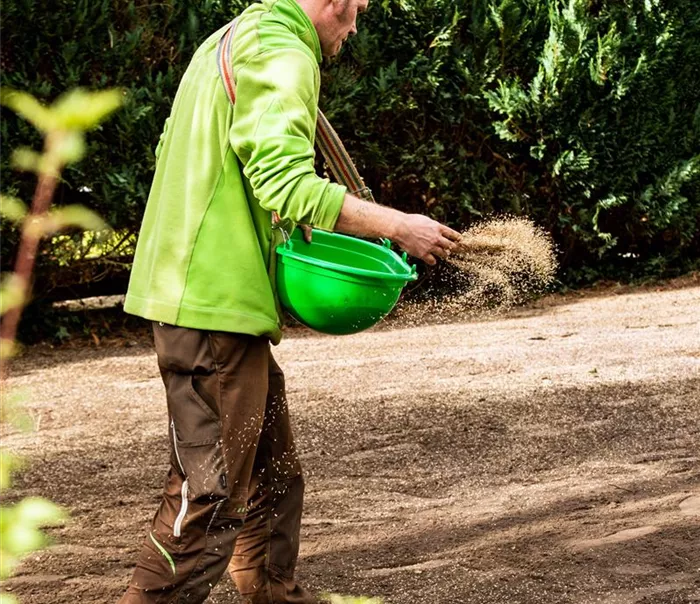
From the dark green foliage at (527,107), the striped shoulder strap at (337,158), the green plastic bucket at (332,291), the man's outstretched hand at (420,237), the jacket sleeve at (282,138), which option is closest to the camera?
the jacket sleeve at (282,138)

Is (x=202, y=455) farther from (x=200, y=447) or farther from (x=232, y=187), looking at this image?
(x=232, y=187)

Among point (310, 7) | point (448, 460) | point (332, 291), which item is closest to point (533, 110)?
point (448, 460)

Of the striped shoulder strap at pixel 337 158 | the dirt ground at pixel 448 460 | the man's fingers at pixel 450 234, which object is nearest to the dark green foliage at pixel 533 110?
the dirt ground at pixel 448 460

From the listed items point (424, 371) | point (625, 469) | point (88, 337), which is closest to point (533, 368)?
point (424, 371)

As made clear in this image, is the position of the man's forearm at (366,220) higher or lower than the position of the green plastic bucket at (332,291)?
higher

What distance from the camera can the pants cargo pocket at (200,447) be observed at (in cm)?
258

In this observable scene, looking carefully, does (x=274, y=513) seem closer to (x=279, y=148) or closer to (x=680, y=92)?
(x=279, y=148)

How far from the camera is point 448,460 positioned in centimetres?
480

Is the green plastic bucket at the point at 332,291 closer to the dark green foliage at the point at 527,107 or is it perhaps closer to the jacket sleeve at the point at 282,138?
the jacket sleeve at the point at 282,138

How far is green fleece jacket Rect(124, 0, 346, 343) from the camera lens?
2.36 metres

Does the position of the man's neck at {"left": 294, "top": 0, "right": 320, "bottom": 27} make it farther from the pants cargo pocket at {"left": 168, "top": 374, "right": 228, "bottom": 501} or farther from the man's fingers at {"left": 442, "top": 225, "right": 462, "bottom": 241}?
the pants cargo pocket at {"left": 168, "top": 374, "right": 228, "bottom": 501}

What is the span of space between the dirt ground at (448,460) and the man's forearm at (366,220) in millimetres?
1426

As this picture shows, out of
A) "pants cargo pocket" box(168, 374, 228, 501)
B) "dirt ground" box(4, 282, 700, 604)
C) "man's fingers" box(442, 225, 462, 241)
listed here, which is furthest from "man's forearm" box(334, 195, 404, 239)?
"dirt ground" box(4, 282, 700, 604)

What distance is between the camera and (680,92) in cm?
879
